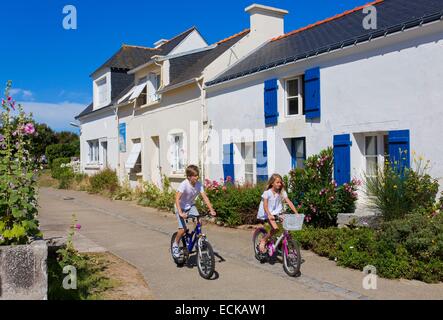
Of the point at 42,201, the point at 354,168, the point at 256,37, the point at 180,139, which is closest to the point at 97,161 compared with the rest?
the point at 42,201

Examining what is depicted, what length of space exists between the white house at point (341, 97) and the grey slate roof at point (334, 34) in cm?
3

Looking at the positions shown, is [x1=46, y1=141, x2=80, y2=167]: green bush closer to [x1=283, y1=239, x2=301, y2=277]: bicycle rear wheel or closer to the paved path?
the paved path

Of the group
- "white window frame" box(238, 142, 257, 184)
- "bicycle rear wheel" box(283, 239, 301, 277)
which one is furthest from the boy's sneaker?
"white window frame" box(238, 142, 257, 184)

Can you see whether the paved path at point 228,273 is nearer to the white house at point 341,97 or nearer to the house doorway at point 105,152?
the white house at point 341,97

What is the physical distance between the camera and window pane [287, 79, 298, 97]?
39.0 feet

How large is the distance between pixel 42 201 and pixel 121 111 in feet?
17.9

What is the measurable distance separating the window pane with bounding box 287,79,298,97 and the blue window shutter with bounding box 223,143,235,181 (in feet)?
8.56

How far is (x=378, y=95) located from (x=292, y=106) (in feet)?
9.80

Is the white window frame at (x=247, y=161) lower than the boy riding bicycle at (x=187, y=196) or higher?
higher

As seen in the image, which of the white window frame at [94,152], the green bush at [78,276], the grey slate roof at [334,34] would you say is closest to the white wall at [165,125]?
the grey slate roof at [334,34]

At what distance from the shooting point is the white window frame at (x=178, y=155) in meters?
16.3

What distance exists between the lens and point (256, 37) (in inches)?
628

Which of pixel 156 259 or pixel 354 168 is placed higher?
pixel 354 168
